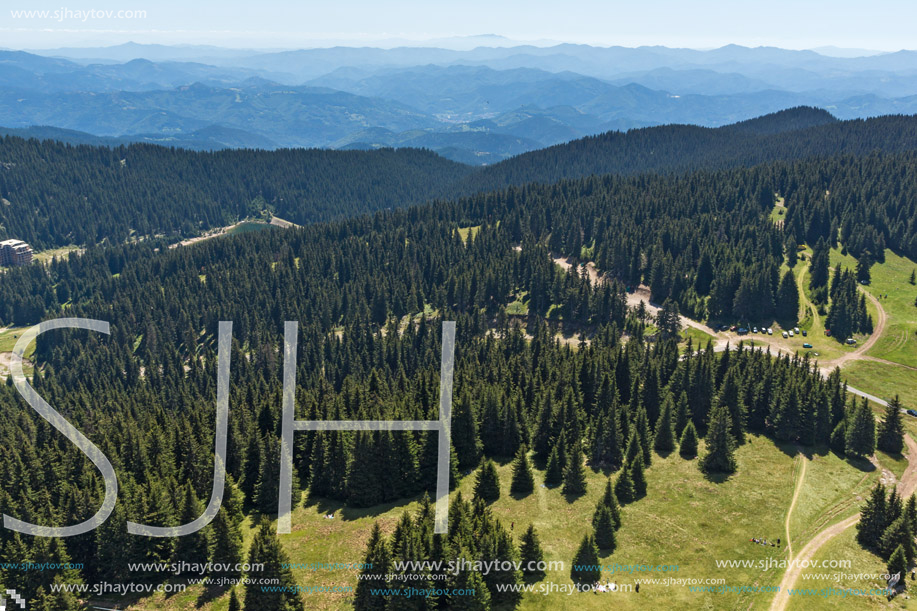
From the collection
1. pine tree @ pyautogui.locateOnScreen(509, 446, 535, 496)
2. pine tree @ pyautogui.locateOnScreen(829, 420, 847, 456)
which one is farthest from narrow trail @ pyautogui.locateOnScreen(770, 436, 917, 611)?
pine tree @ pyautogui.locateOnScreen(509, 446, 535, 496)

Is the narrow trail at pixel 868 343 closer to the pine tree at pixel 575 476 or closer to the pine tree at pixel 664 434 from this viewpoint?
the pine tree at pixel 664 434

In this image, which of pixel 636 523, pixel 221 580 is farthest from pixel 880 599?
pixel 221 580

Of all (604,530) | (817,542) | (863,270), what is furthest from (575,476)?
(863,270)

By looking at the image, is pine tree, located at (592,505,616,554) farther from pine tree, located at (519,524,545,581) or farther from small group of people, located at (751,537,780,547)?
small group of people, located at (751,537,780,547)

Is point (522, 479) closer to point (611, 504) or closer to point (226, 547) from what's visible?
point (611, 504)

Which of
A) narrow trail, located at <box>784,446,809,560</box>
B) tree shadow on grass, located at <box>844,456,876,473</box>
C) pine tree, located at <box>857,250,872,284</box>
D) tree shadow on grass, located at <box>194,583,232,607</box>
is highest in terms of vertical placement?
pine tree, located at <box>857,250,872,284</box>

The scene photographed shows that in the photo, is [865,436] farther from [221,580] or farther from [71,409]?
[71,409]
